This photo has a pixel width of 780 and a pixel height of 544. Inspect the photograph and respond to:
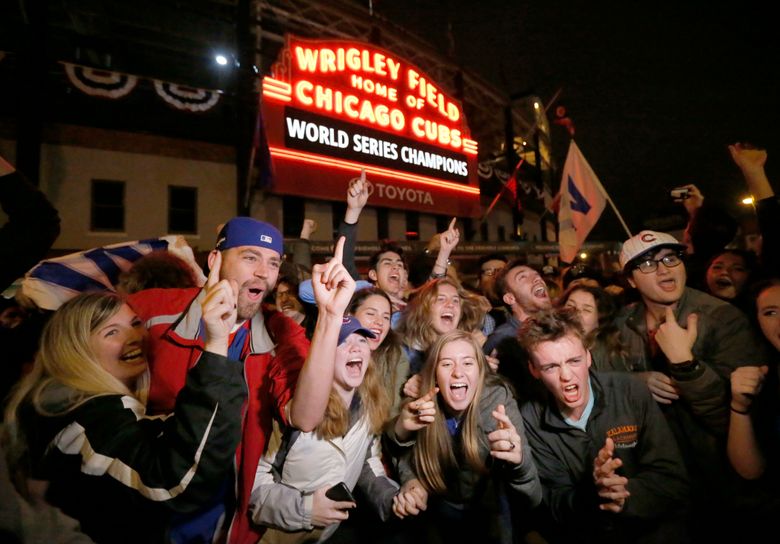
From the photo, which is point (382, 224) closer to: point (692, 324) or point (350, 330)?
point (350, 330)

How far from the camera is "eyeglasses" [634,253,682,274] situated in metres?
3.06

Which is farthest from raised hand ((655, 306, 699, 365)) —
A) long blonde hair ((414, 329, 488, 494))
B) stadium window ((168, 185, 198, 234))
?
stadium window ((168, 185, 198, 234))

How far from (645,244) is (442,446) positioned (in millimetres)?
2289

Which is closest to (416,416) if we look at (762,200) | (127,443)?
(127,443)

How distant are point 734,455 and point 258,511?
2936 mm

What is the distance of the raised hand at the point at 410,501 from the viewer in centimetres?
243

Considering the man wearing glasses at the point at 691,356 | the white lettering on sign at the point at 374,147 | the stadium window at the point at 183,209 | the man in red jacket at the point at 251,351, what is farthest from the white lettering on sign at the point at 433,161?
the man in red jacket at the point at 251,351

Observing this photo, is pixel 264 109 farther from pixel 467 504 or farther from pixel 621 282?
pixel 467 504

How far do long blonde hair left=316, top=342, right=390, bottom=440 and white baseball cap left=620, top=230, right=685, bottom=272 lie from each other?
2298 millimetres

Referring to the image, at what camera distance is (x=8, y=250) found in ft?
7.52

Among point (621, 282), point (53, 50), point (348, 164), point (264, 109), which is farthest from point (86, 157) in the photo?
point (621, 282)

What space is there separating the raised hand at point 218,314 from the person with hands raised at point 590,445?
195cm

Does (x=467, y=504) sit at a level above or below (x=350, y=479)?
below

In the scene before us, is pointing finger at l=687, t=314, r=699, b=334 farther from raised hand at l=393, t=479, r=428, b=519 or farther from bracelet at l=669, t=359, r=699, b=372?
raised hand at l=393, t=479, r=428, b=519
